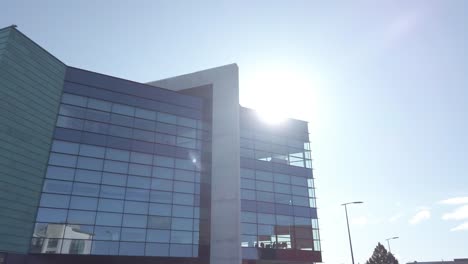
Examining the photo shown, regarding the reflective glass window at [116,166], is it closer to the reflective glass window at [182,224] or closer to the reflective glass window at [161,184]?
the reflective glass window at [161,184]

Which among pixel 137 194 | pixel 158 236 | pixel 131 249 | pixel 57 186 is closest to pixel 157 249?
pixel 158 236

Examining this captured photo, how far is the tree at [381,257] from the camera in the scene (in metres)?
66.9

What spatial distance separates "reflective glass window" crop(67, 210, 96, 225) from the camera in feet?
Answer: 103

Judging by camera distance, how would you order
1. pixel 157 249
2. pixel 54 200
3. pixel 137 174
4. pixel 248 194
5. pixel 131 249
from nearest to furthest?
pixel 54 200 < pixel 131 249 < pixel 157 249 < pixel 137 174 < pixel 248 194

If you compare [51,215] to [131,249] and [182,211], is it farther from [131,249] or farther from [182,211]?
[182,211]

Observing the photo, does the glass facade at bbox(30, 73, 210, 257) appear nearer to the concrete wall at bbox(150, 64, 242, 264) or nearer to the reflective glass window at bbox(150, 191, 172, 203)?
the reflective glass window at bbox(150, 191, 172, 203)

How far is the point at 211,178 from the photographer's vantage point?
3919 cm

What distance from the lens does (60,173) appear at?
32.2 m

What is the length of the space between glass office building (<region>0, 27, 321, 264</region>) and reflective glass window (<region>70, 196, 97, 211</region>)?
0.09m

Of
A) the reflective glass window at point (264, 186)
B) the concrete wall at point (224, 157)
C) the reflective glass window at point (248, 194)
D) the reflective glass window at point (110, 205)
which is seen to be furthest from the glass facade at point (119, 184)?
the reflective glass window at point (264, 186)

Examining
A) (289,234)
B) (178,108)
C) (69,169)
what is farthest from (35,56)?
(289,234)

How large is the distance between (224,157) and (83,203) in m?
15.0

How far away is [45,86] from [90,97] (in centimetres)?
440

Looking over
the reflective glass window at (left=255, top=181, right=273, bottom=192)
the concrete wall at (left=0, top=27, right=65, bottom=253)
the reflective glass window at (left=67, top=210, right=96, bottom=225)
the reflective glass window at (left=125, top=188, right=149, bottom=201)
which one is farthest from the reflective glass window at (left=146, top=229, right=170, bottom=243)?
the reflective glass window at (left=255, top=181, right=273, bottom=192)
